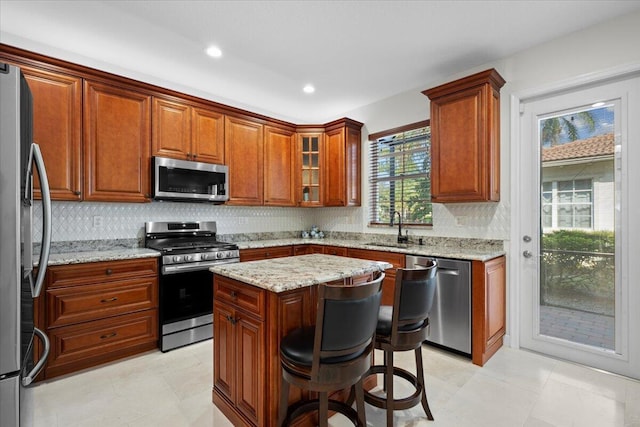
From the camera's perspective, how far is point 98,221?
321cm

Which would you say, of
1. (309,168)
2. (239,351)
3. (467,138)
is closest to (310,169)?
(309,168)

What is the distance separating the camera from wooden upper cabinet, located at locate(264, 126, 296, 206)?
14.1 feet

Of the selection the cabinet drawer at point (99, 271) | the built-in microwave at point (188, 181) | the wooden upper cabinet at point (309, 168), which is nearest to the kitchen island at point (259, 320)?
the cabinet drawer at point (99, 271)

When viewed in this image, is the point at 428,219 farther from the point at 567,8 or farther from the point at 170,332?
the point at 170,332

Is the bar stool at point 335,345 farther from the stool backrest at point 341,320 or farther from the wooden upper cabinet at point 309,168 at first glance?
the wooden upper cabinet at point 309,168

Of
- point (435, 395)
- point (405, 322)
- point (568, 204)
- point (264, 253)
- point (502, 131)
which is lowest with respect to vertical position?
point (435, 395)

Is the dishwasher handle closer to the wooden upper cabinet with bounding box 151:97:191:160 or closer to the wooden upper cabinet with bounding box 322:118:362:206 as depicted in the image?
the wooden upper cabinet with bounding box 322:118:362:206

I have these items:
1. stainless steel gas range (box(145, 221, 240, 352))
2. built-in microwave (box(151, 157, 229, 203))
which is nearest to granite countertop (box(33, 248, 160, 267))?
stainless steel gas range (box(145, 221, 240, 352))

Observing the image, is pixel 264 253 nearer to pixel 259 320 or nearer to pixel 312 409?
pixel 259 320

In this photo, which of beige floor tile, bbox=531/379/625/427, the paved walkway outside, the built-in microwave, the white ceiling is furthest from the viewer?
the built-in microwave

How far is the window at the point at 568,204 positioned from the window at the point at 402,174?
1.17 metres

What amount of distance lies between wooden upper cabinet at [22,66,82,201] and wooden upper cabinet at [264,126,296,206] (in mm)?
2057

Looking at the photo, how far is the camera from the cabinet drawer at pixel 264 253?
12.0 feet

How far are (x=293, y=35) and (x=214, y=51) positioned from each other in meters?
0.83
